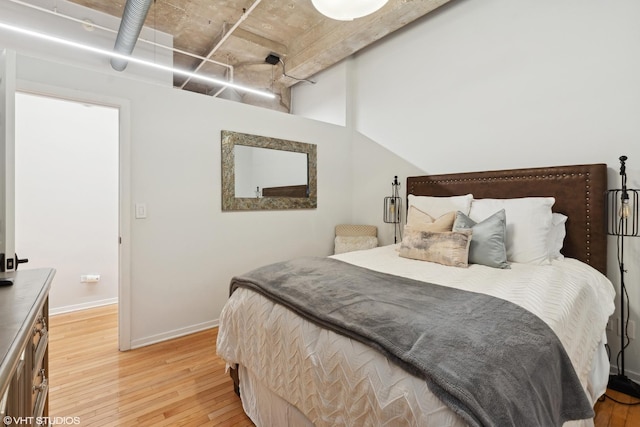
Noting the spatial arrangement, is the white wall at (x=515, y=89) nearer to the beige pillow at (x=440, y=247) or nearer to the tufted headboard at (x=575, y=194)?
the tufted headboard at (x=575, y=194)

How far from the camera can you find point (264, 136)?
10.8ft

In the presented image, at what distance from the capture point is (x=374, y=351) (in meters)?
1.03

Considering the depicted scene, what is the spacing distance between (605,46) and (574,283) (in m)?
1.77

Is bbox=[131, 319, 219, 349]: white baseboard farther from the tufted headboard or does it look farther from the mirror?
the tufted headboard

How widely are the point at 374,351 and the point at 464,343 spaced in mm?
293

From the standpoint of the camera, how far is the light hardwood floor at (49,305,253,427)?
5.68ft

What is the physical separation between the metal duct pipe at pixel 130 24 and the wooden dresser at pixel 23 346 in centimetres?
247

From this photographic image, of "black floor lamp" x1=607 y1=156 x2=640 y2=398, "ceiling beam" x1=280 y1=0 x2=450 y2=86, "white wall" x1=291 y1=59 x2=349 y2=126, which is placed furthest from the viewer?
"white wall" x1=291 y1=59 x2=349 y2=126

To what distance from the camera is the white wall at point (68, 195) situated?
10.5 feet

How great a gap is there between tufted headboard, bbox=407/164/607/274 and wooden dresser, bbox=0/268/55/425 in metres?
2.98

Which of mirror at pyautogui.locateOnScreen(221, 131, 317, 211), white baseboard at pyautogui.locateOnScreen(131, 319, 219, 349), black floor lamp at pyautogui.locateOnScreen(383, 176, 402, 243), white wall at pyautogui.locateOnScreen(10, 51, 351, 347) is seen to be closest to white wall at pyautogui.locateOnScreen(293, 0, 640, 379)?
black floor lamp at pyautogui.locateOnScreen(383, 176, 402, 243)

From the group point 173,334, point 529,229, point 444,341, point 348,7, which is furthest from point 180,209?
point 529,229

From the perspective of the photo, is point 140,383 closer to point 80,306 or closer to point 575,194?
point 80,306

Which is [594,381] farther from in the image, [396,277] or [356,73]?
[356,73]
